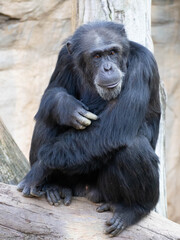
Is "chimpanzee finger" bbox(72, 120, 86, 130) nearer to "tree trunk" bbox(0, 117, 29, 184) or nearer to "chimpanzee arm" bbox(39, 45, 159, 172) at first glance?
"chimpanzee arm" bbox(39, 45, 159, 172)

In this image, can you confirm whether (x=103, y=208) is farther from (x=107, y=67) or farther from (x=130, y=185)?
(x=107, y=67)

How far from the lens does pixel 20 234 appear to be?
4180mm

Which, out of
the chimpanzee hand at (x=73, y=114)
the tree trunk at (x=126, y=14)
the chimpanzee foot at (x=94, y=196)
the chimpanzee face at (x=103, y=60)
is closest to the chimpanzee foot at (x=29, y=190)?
the chimpanzee foot at (x=94, y=196)

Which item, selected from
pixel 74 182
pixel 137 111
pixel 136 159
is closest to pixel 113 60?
pixel 137 111

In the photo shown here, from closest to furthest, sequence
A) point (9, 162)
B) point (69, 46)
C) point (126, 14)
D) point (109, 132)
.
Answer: point (109, 132), point (69, 46), point (9, 162), point (126, 14)

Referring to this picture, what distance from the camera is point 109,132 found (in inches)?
164

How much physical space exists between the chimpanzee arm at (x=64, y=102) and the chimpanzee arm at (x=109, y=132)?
0.12 meters

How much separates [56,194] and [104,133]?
82cm

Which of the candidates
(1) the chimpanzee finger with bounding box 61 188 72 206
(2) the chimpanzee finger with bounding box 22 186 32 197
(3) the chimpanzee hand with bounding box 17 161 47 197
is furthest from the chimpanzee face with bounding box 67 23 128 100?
(2) the chimpanzee finger with bounding box 22 186 32 197

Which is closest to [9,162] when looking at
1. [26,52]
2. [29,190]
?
[29,190]

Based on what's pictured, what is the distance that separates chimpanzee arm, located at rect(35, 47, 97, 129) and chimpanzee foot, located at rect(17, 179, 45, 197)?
672 mm

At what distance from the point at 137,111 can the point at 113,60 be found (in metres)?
0.59

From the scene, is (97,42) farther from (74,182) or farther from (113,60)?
(74,182)

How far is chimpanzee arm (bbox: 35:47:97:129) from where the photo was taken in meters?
4.23
